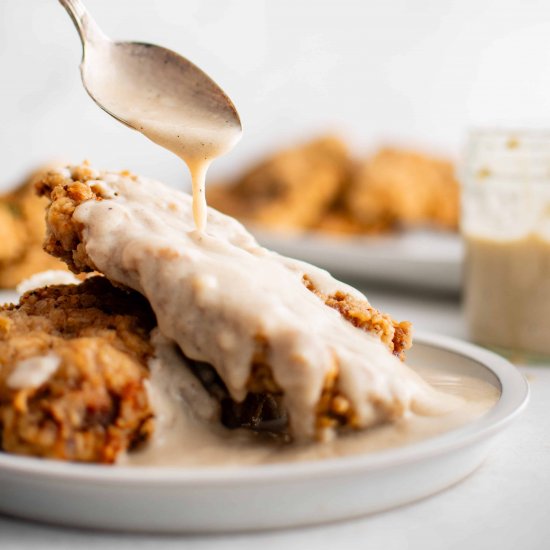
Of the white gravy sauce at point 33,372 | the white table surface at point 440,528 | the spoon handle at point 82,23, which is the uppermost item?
the spoon handle at point 82,23

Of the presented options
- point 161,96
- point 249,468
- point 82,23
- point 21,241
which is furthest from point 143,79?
point 21,241

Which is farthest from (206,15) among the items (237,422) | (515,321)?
(237,422)

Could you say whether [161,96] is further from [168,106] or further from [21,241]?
[21,241]

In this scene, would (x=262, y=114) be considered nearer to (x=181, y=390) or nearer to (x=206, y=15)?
(x=206, y=15)

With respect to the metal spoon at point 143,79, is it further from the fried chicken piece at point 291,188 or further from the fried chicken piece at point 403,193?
the fried chicken piece at point 403,193

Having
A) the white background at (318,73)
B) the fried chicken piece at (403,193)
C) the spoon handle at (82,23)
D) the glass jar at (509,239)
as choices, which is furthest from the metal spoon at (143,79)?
the white background at (318,73)

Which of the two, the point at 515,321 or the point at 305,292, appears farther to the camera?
the point at 515,321

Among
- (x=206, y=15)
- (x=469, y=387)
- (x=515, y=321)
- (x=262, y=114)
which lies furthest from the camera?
(x=262, y=114)
